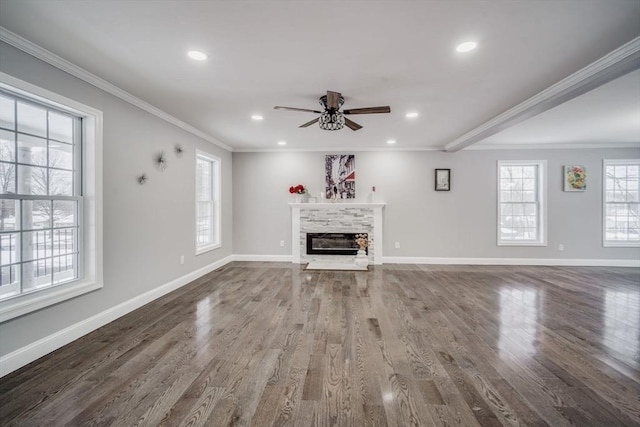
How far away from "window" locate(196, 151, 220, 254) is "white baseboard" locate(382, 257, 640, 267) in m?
3.69

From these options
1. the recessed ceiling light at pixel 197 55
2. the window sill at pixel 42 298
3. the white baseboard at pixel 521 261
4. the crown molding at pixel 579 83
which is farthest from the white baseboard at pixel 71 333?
the crown molding at pixel 579 83

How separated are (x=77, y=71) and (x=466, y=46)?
352 cm

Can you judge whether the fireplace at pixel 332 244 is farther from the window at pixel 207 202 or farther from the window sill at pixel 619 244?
the window sill at pixel 619 244

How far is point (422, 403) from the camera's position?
1.85 metres

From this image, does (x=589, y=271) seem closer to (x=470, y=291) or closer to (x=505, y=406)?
(x=470, y=291)

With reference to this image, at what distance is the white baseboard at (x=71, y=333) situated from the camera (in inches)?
87.8

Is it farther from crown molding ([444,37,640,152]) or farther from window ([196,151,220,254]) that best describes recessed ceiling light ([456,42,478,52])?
window ([196,151,220,254])

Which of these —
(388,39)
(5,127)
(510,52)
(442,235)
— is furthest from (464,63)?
(442,235)

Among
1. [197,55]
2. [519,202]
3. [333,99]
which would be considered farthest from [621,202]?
[197,55]

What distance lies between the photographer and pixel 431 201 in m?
6.40

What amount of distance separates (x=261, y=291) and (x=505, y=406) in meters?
3.20

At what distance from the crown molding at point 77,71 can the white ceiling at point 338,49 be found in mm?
75

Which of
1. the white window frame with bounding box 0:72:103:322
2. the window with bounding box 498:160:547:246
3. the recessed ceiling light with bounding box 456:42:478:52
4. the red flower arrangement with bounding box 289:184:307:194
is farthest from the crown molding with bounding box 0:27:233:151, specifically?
the window with bounding box 498:160:547:246

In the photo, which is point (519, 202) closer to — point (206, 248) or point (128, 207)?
point (206, 248)
